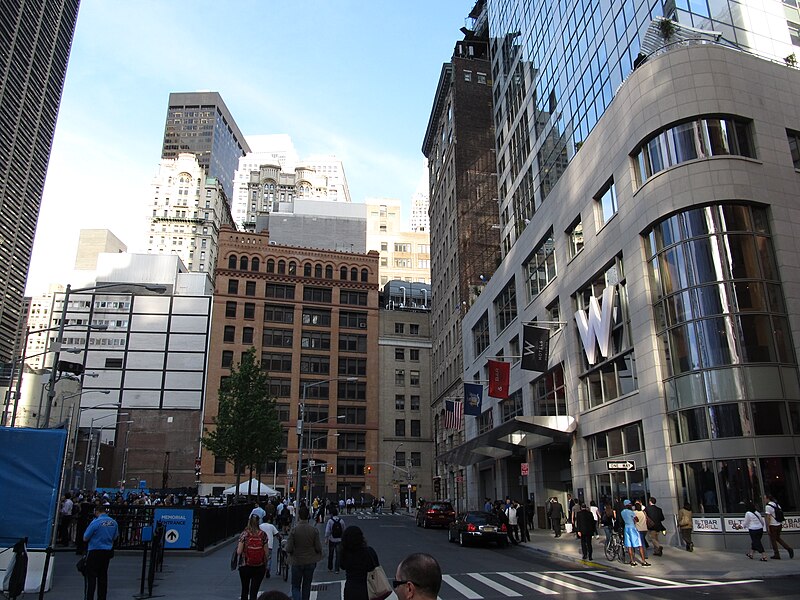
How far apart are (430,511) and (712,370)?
24596 millimetres

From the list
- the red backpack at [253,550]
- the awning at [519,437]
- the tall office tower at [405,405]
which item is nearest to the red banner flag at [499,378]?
the awning at [519,437]

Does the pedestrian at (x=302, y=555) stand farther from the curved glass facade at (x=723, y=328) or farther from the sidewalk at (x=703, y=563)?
the curved glass facade at (x=723, y=328)

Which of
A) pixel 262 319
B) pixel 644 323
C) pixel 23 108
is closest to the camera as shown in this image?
pixel 644 323

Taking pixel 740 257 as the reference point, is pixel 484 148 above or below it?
above

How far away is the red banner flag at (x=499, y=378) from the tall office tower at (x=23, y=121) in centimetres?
11541

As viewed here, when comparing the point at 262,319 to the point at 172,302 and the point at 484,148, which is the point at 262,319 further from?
the point at 484,148

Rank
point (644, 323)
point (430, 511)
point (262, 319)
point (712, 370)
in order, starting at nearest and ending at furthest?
point (712, 370) → point (644, 323) → point (430, 511) → point (262, 319)

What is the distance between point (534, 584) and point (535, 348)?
19.9 m

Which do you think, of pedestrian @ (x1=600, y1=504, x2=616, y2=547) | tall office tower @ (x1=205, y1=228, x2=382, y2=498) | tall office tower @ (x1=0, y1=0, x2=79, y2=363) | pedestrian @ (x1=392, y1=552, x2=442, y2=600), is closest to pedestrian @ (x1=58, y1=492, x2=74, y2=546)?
pedestrian @ (x1=600, y1=504, x2=616, y2=547)

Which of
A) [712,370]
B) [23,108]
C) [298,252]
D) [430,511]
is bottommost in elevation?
[430,511]

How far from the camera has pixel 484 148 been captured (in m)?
74.8

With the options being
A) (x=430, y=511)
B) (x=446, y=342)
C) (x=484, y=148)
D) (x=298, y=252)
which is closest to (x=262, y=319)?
(x=298, y=252)

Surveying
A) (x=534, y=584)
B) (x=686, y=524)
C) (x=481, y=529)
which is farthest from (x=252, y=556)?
(x=481, y=529)

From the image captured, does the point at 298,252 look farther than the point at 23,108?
No
